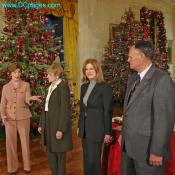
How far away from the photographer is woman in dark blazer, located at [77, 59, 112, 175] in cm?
338

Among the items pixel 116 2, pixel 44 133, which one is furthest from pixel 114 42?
pixel 44 133

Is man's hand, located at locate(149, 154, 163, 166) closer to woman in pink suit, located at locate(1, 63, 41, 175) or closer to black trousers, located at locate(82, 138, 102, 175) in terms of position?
black trousers, located at locate(82, 138, 102, 175)

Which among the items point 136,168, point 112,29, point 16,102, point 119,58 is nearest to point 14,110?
point 16,102

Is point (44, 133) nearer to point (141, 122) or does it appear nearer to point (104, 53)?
point (141, 122)

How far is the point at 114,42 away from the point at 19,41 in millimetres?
4888

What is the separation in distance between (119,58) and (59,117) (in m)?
6.73

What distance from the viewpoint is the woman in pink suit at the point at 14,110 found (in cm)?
430

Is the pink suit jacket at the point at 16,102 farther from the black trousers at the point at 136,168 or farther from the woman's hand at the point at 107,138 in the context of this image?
the black trousers at the point at 136,168

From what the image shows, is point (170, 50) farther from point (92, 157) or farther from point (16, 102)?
point (92, 157)

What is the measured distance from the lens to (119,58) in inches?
392

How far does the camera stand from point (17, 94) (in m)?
4.32

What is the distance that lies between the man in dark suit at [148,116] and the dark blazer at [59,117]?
3.39 feet

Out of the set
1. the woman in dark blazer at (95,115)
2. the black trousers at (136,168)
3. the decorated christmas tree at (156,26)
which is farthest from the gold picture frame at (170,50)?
the black trousers at (136,168)

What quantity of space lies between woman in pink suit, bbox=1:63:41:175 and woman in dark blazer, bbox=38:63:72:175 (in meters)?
0.82
